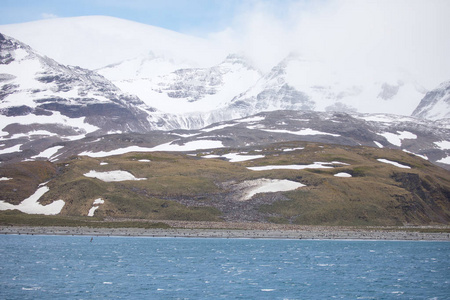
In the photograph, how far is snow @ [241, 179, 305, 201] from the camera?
112438 millimetres

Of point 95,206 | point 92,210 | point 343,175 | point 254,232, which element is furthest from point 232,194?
point 343,175

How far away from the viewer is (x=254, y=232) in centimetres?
9038

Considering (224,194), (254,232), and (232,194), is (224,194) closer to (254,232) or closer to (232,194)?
(232,194)

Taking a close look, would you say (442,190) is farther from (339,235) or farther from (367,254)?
(367,254)

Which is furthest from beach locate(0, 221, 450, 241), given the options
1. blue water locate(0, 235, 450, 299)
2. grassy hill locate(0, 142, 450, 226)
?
grassy hill locate(0, 142, 450, 226)

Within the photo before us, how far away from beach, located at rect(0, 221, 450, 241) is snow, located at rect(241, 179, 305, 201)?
16.4 metres

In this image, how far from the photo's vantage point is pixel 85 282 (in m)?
47.2

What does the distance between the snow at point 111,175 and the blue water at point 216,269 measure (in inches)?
1596

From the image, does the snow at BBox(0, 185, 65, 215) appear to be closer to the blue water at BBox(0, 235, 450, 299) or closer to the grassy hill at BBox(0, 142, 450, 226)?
the grassy hill at BBox(0, 142, 450, 226)

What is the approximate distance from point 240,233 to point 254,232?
101 inches

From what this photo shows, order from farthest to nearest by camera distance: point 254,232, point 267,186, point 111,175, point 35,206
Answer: point 111,175 → point 267,186 → point 35,206 → point 254,232

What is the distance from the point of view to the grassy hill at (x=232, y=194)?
103 m

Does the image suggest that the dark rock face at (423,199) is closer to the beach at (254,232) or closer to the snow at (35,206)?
the beach at (254,232)

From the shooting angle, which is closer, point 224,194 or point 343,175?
point 224,194
